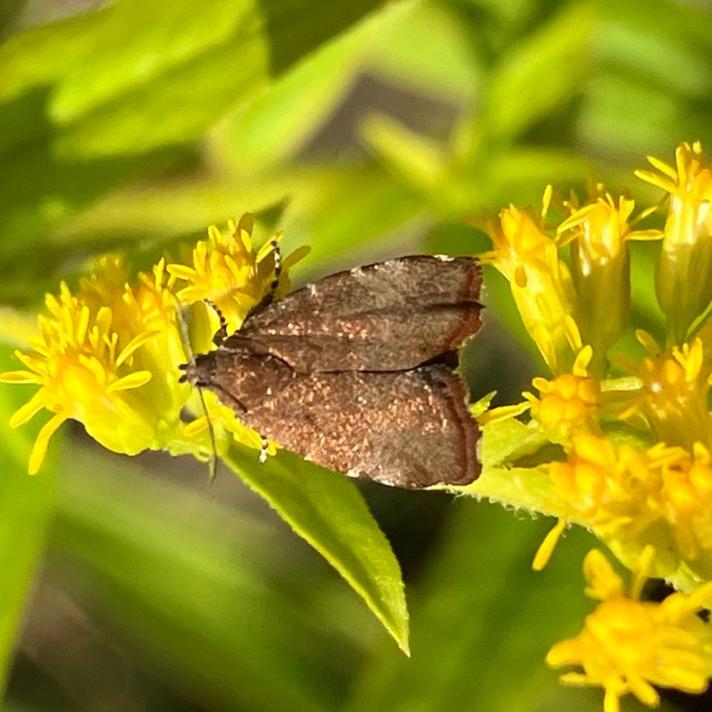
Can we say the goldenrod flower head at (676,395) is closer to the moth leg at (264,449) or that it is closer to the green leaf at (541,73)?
the moth leg at (264,449)

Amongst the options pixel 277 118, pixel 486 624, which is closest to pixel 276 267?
pixel 486 624

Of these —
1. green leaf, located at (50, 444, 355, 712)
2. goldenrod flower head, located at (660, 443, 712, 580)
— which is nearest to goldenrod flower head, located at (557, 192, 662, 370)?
goldenrod flower head, located at (660, 443, 712, 580)

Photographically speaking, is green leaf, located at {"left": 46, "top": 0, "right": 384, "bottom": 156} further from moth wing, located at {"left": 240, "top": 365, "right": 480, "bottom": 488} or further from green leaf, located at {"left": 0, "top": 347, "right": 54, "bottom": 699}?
moth wing, located at {"left": 240, "top": 365, "right": 480, "bottom": 488}

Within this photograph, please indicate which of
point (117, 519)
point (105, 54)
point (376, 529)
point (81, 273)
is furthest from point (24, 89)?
point (117, 519)

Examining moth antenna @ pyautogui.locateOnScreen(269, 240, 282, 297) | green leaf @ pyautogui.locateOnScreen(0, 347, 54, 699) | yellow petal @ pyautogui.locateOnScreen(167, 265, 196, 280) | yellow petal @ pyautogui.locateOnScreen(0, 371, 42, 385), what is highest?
yellow petal @ pyautogui.locateOnScreen(167, 265, 196, 280)

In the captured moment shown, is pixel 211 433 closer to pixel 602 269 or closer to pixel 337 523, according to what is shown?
pixel 337 523

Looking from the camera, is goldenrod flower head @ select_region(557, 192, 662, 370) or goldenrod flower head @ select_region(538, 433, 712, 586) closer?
goldenrod flower head @ select_region(538, 433, 712, 586)

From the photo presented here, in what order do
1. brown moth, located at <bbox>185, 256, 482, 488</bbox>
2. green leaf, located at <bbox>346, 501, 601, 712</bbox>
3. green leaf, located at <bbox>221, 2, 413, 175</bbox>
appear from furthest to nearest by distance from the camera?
green leaf, located at <bbox>221, 2, 413, 175</bbox>, green leaf, located at <bbox>346, 501, 601, 712</bbox>, brown moth, located at <bbox>185, 256, 482, 488</bbox>

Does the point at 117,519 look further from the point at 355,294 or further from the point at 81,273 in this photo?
the point at 355,294
